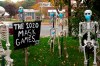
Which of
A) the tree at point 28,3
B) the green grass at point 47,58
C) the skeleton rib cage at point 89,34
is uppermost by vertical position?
the skeleton rib cage at point 89,34

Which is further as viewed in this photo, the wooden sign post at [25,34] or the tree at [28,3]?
the tree at [28,3]

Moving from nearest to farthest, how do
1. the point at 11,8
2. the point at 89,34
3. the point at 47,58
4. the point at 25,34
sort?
1. the point at 25,34
2. the point at 89,34
3. the point at 47,58
4. the point at 11,8

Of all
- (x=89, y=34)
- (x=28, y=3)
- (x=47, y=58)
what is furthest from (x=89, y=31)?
(x=28, y=3)

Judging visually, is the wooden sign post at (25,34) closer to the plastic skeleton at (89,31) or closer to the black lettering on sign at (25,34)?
the black lettering on sign at (25,34)

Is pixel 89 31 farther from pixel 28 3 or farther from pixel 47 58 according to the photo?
pixel 28 3

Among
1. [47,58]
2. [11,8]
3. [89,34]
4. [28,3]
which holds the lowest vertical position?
[28,3]

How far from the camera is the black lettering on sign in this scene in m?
8.23

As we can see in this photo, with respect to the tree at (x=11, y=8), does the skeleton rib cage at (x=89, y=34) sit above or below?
above

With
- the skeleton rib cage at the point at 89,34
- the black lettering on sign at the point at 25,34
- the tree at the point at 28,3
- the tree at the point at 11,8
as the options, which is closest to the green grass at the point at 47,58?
the skeleton rib cage at the point at 89,34

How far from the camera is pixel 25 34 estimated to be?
845 cm

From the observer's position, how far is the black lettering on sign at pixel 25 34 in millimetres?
8227

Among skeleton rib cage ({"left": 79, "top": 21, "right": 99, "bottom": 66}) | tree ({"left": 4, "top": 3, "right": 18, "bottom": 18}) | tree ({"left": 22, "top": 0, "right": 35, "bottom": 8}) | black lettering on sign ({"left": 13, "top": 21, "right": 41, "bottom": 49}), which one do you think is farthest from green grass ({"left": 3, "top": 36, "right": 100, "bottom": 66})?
tree ({"left": 22, "top": 0, "right": 35, "bottom": 8})

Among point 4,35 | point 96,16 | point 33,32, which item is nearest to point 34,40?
point 33,32

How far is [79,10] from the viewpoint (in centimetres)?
1333
